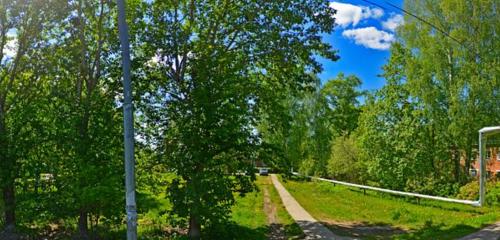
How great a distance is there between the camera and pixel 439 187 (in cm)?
2956

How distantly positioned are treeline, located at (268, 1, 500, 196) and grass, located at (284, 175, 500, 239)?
11.1 ft

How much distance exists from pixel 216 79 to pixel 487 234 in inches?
315

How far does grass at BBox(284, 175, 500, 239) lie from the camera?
47.9 feet

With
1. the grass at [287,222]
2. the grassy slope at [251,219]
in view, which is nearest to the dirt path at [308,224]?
the grass at [287,222]

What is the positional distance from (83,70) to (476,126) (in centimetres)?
2149

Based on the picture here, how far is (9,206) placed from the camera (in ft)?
45.1

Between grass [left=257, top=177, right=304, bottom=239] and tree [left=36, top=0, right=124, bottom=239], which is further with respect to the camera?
grass [left=257, top=177, right=304, bottom=239]

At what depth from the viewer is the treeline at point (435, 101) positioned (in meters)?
27.1

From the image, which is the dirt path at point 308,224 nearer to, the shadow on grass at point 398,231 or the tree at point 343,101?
the shadow on grass at point 398,231

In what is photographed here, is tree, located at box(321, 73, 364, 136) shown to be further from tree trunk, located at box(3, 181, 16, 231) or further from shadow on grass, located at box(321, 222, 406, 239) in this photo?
tree trunk, located at box(3, 181, 16, 231)

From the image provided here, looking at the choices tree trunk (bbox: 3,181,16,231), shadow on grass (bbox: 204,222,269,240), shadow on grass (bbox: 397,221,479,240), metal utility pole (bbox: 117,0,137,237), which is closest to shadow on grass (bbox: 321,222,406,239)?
shadow on grass (bbox: 397,221,479,240)

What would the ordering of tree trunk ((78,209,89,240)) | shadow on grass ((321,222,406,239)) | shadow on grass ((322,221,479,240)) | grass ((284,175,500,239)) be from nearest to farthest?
shadow on grass ((322,221,479,240))
tree trunk ((78,209,89,240))
grass ((284,175,500,239))
shadow on grass ((321,222,406,239))

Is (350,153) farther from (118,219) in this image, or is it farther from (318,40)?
(118,219)

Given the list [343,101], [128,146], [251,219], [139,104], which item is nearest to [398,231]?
[251,219]
